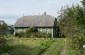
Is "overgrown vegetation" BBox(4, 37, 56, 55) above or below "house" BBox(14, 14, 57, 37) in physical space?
below

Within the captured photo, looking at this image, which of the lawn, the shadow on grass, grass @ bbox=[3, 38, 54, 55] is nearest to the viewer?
the shadow on grass

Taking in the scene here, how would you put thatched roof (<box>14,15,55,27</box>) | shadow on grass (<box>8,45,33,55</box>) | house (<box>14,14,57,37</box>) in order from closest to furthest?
shadow on grass (<box>8,45,33,55</box>)
house (<box>14,14,57,37</box>)
thatched roof (<box>14,15,55,27</box>)

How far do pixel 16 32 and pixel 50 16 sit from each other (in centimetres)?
1067

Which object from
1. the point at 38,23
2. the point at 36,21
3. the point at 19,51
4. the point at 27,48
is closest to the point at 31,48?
the point at 27,48

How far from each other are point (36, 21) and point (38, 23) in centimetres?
129

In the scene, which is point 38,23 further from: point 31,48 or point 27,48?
point 31,48

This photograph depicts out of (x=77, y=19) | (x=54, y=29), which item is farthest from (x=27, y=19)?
(x=77, y=19)

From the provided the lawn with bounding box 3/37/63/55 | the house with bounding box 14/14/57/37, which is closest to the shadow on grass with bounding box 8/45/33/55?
the lawn with bounding box 3/37/63/55

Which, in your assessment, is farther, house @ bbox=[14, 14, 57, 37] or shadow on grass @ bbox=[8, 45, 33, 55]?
house @ bbox=[14, 14, 57, 37]

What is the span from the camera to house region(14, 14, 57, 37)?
72375 mm

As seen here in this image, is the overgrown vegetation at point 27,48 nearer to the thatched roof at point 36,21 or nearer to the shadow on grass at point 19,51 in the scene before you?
the shadow on grass at point 19,51

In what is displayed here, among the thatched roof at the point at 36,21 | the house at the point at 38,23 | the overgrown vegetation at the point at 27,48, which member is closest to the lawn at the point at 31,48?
the overgrown vegetation at the point at 27,48

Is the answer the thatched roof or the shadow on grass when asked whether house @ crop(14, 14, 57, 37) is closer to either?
the thatched roof

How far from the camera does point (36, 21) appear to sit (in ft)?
245
